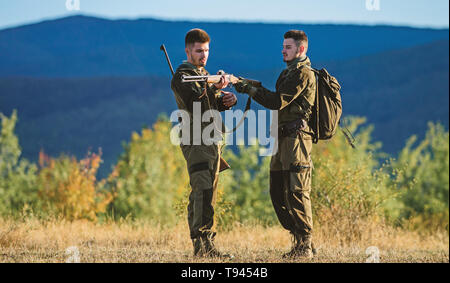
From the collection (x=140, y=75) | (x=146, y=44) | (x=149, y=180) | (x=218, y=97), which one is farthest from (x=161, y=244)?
(x=140, y=75)

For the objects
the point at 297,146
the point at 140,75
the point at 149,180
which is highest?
the point at 140,75

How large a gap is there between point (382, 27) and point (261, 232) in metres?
147

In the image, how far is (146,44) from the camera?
→ 13250 centimetres

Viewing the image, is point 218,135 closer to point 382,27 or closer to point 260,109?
point 260,109

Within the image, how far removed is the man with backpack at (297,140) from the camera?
6324mm

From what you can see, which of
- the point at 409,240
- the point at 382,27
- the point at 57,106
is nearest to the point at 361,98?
the point at 382,27

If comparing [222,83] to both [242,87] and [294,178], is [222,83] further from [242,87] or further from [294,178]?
[294,178]

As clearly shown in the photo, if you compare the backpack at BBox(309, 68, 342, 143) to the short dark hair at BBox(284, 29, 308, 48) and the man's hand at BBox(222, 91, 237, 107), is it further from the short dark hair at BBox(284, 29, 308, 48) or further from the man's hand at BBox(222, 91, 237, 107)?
the man's hand at BBox(222, 91, 237, 107)

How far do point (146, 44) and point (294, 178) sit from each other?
129 m

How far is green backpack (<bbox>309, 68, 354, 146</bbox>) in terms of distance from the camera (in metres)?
6.46

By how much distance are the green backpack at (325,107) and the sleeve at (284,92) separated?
11.0 inches

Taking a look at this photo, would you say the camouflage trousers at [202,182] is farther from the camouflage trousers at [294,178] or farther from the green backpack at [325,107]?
the green backpack at [325,107]

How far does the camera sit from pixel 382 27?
486 ft

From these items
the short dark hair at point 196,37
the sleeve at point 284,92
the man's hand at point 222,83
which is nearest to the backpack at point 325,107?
the sleeve at point 284,92
